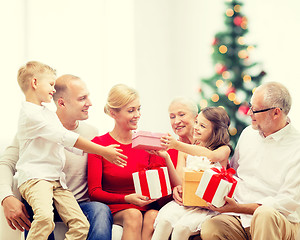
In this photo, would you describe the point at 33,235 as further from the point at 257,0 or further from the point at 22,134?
the point at 257,0

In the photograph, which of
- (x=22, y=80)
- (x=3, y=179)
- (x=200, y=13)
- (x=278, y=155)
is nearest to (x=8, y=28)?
(x=22, y=80)

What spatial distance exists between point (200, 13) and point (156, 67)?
1.10 m

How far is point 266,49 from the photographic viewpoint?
18.2 ft

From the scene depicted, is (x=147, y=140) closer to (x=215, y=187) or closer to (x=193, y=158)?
(x=193, y=158)

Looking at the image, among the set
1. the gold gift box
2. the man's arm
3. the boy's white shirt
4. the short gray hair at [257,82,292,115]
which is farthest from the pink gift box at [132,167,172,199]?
the short gray hair at [257,82,292,115]

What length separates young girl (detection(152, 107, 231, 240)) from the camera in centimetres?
268

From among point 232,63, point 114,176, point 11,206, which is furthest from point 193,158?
point 232,63

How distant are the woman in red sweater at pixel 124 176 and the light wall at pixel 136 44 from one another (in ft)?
6.41

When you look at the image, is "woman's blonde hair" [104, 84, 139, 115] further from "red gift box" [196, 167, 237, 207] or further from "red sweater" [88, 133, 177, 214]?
"red gift box" [196, 167, 237, 207]

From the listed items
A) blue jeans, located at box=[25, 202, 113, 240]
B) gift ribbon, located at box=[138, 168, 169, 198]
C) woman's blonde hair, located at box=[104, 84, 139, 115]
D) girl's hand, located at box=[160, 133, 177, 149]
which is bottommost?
blue jeans, located at box=[25, 202, 113, 240]

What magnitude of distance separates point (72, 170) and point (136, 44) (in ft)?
10.8

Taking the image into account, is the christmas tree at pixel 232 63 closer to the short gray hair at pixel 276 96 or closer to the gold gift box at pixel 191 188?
the short gray hair at pixel 276 96

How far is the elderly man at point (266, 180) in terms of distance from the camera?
2.51 metres

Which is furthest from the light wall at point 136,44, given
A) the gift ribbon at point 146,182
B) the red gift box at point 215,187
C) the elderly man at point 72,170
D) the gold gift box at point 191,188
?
the red gift box at point 215,187
